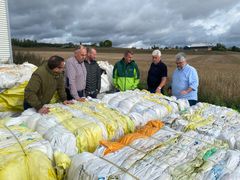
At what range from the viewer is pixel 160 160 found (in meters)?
2.49

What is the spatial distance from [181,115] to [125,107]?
38.0 inches

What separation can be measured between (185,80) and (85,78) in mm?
1854

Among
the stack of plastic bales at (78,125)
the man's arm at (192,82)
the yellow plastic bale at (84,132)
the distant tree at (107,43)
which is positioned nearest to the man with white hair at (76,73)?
the stack of plastic bales at (78,125)

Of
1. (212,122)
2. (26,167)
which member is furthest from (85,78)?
(26,167)

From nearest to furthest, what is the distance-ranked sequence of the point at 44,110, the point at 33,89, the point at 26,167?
the point at 26,167, the point at 44,110, the point at 33,89

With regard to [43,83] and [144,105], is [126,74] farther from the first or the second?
[43,83]

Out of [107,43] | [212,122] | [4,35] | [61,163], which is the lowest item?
[61,163]

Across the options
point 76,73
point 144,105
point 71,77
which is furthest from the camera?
point 76,73

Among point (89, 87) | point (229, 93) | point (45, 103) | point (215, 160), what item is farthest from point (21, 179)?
point (229, 93)

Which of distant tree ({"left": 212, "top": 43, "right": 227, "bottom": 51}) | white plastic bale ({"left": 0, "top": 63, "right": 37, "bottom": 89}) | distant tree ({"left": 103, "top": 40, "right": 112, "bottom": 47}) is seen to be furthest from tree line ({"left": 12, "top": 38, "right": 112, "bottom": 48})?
white plastic bale ({"left": 0, "top": 63, "right": 37, "bottom": 89})

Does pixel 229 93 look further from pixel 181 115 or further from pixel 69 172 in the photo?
pixel 69 172

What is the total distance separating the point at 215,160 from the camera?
2.47m

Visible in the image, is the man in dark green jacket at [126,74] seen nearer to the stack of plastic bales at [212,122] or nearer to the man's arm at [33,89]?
the stack of plastic bales at [212,122]

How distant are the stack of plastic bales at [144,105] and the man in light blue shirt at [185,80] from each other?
680 mm
